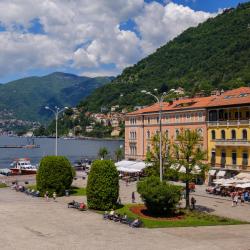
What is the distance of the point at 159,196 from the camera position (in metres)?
46.9

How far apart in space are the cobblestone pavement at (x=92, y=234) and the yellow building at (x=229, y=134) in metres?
29.7

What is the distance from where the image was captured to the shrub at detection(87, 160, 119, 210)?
5172 cm

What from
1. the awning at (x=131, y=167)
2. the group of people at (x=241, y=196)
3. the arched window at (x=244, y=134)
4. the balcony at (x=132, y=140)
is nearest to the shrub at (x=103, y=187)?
the group of people at (x=241, y=196)

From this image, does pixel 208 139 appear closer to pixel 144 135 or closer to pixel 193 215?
pixel 144 135

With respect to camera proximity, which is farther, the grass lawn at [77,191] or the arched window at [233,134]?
the arched window at [233,134]

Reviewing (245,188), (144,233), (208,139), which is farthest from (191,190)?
(144,233)

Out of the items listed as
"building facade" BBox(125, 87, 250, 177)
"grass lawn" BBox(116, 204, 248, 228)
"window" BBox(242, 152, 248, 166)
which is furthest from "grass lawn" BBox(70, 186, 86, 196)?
"window" BBox(242, 152, 248, 166)

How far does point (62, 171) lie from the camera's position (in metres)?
64.8

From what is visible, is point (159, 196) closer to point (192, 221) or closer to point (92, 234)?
point (192, 221)

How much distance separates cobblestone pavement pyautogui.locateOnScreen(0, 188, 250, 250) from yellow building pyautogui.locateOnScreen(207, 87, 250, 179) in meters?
29.7

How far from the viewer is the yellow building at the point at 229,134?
71125mm

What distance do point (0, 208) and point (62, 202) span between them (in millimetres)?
A: 9132

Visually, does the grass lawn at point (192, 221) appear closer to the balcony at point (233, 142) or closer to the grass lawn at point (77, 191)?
the grass lawn at point (77, 191)

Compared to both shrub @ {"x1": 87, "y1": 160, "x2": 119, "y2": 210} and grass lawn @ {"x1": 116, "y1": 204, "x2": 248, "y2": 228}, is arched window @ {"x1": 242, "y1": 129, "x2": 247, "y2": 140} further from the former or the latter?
shrub @ {"x1": 87, "y1": 160, "x2": 119, "y2": 210}
